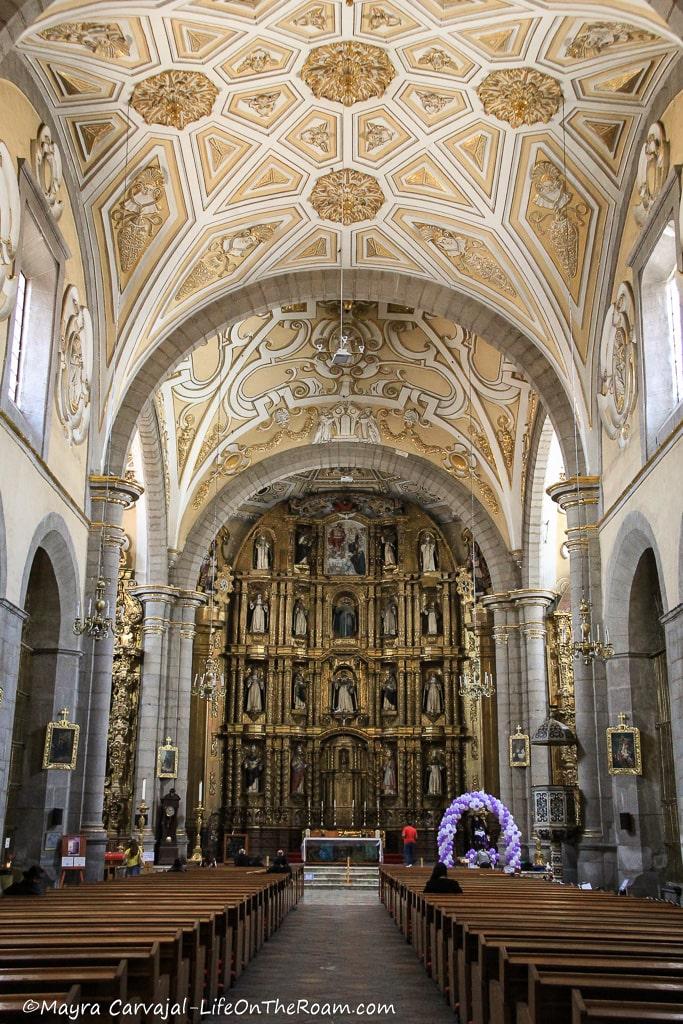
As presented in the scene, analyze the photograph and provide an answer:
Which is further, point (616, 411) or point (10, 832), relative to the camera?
point (616, 411)

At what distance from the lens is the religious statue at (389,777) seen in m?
28.4

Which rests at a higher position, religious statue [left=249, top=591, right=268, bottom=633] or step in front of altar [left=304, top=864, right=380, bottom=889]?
religious statue [left=249, top=591, right=268, bottom=633]

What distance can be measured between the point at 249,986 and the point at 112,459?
9.46 metres

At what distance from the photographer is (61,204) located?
13312 mm

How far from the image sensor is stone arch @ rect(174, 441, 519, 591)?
74.7 feet

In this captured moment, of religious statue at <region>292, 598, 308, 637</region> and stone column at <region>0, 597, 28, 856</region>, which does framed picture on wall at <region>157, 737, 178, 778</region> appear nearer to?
religious statue at <region>292, 598, 308, 637</region>

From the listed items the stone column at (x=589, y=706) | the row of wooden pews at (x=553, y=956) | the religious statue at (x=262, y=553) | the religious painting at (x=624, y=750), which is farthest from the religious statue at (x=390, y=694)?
the row of wooden pews at (x=553, y=956)

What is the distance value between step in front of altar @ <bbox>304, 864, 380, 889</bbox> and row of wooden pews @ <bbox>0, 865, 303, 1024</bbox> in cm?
1322

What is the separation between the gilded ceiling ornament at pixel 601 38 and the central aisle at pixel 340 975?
10.2 meters

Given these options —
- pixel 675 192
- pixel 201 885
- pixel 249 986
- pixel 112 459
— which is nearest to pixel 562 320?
pixel 675 192

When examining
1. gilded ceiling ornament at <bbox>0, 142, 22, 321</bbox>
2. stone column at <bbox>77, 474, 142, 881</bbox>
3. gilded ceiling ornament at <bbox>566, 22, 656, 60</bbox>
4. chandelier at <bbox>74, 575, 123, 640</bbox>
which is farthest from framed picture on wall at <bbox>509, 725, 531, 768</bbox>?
gilded ceiling ornament at <bbox>0, 142, 22, 321</bbox>

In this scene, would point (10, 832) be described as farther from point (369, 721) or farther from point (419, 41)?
point (369, 721)

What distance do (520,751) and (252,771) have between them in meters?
10.1

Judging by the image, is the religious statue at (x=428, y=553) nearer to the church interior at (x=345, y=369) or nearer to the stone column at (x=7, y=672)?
the church interior at (x=345, y=369)
